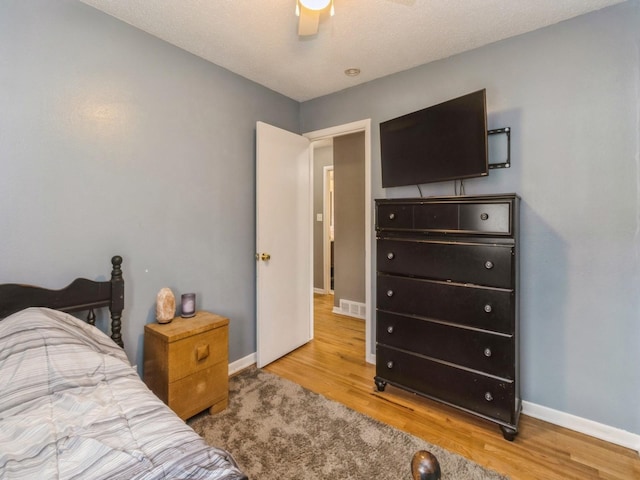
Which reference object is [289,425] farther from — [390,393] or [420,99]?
[420,99]

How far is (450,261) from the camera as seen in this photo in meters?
1.91

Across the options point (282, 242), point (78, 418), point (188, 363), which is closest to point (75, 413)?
point (78, 418)

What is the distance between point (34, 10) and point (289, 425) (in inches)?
106

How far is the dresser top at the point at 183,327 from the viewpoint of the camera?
5.96 ft

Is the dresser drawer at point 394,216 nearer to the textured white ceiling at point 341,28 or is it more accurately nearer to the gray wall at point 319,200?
the textured white ceiling at point 341,28

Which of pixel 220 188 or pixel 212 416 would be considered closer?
pixel 212 416

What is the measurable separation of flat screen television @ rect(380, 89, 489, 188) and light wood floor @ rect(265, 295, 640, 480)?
1.58 m

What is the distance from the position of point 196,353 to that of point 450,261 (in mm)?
1698

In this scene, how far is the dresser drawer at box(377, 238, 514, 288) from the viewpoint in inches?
68.6

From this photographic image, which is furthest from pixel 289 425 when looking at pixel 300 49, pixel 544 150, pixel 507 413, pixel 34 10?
pixel 34 10

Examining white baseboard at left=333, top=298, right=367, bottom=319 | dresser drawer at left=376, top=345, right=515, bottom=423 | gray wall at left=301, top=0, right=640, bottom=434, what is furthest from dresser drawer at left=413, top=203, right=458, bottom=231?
white baseboard at left=333, top=298, right=367, bottom=319

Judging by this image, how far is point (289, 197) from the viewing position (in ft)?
9.57

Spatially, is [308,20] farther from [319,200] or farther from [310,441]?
[319,200]

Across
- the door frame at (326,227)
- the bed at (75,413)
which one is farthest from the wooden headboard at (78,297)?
the door frame at (326,227)
